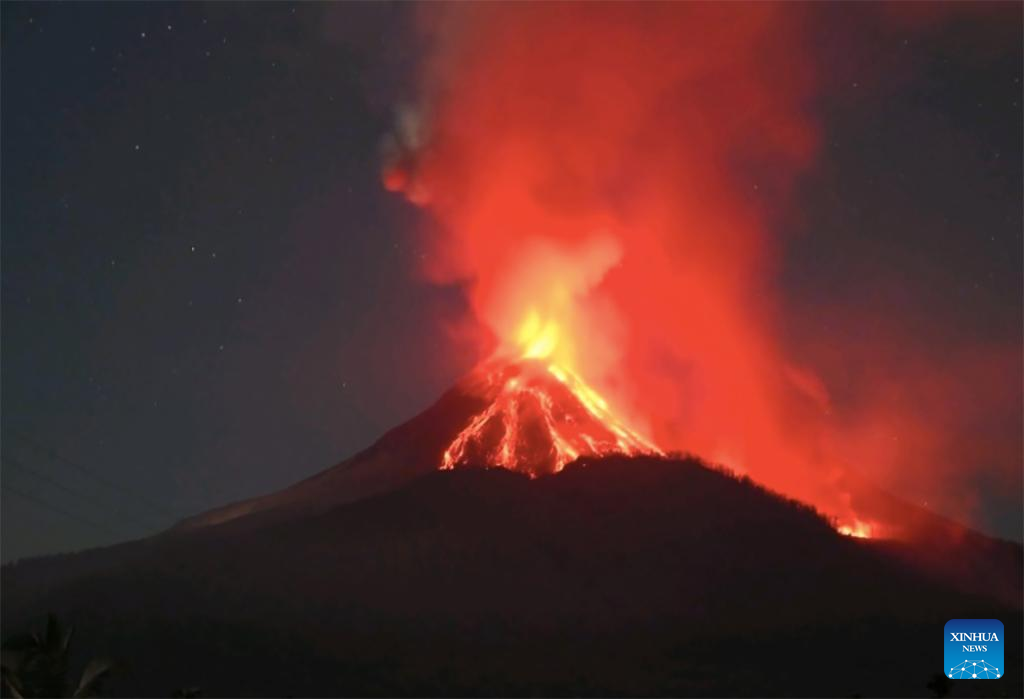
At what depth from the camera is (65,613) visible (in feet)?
385

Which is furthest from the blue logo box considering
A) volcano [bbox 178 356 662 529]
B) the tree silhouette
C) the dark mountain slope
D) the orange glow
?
the orange glow

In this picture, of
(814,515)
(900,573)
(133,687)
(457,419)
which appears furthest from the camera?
(457,419)

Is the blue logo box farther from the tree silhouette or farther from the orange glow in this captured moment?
the orange glow

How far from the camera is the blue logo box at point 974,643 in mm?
43031

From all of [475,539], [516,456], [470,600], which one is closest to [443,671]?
[470,600]

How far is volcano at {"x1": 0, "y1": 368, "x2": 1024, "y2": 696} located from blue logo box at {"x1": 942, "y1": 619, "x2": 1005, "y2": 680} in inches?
1808

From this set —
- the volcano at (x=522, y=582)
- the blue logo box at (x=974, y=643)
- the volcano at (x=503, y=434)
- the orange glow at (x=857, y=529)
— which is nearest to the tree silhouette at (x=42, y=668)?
the blue logo box at (x=974, y=643)

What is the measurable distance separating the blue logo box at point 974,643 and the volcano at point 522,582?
45.9 meters

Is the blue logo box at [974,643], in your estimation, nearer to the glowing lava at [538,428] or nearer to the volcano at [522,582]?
the volcano at [522,582]

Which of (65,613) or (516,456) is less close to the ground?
(516,456)

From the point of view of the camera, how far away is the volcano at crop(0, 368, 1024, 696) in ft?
345

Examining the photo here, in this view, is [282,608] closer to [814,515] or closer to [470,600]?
[470,600]

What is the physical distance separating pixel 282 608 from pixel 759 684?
41.9m

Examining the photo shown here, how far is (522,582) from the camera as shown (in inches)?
5037
